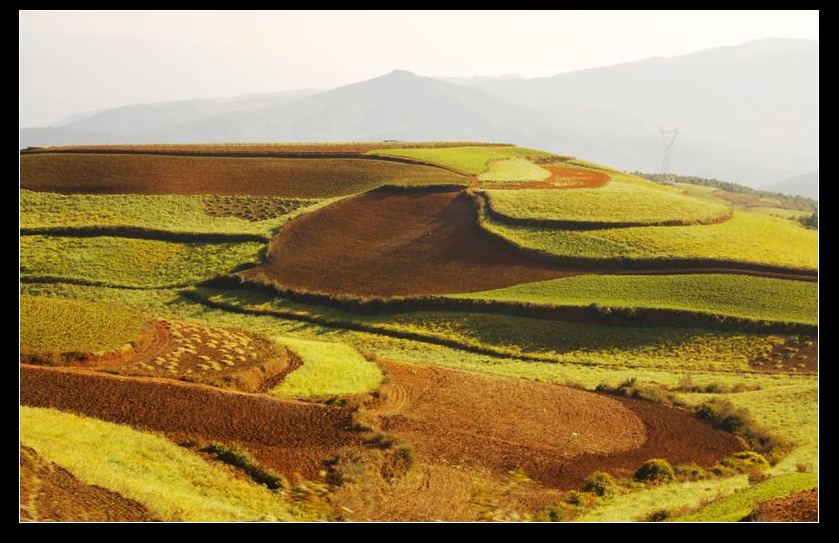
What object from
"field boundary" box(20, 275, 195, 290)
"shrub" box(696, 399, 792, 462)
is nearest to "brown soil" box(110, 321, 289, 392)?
"field boundary" box(20, 275, 195, 290)

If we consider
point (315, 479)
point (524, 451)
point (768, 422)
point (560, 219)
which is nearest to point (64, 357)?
point (315, 479)

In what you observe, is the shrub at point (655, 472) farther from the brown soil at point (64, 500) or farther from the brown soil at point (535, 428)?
the brown soil at point (64, 500)

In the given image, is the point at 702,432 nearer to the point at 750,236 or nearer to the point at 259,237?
the point at 750,236

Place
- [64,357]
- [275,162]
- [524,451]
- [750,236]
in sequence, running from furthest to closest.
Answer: [275,162], [750,236], [64,357], [524,451]

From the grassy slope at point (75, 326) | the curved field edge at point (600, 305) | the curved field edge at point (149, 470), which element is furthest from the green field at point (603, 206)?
the curved field edge at point (149, 470)

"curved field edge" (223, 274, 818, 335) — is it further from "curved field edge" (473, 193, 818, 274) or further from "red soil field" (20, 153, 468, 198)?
"red soil field" (20, 153, 468, 198)
